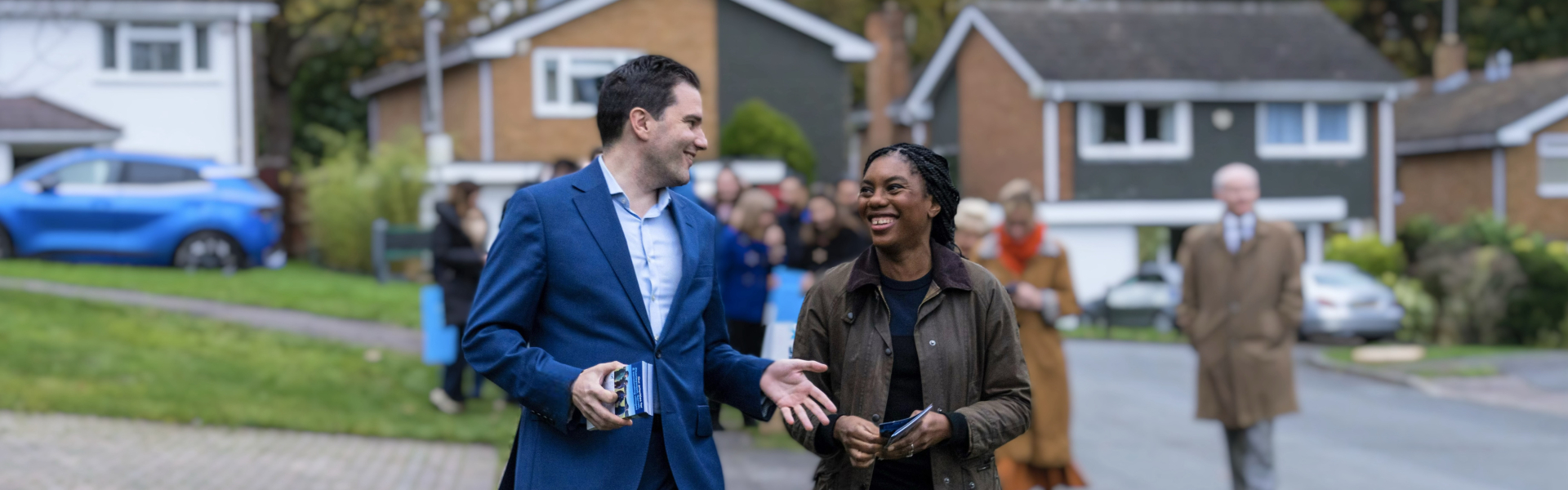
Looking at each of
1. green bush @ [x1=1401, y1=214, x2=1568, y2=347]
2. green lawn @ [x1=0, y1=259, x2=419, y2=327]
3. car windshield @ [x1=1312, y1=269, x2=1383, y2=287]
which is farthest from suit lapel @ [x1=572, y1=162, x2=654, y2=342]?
green bush @ [x1=1401, y1=214, x2=1568, y2=347]

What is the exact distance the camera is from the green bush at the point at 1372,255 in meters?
28.9

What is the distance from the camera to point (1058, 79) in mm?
31109

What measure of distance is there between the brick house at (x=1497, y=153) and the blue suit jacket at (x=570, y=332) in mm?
34623

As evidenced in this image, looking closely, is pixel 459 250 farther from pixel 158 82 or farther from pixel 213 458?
pixel 158 82

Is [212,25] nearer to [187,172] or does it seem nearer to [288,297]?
[187,172]

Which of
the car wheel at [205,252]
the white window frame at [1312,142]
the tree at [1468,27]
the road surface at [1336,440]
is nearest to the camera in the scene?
the road surface at [1336,440]

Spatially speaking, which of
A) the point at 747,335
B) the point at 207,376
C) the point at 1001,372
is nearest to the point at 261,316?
the point at 207,376

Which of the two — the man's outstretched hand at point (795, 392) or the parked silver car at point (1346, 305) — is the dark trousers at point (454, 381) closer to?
the man's outstretched hand at point (795, 392)

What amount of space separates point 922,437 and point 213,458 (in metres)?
6.57

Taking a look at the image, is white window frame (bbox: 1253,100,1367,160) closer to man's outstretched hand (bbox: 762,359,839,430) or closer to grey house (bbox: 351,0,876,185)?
grey house (bbox: 351,0,876,185)

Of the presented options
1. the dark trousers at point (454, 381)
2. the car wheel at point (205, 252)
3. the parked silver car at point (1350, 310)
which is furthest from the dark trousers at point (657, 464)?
the parked silver car at point (1350, 310)

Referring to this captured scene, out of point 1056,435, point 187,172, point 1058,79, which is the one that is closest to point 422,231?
point 187,172

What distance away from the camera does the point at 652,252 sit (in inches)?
150

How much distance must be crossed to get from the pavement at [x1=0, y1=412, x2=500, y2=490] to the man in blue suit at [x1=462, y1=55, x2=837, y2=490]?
4.97 meters
